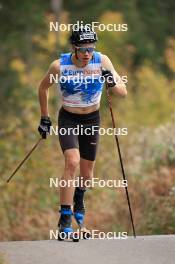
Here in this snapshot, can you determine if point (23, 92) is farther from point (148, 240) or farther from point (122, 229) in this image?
point (148, 240)

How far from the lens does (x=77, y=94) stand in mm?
10242

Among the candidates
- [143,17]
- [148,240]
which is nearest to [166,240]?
[148,240]

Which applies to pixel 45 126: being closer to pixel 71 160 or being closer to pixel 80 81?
pixel 71 160

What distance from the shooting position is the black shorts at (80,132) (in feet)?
33.7

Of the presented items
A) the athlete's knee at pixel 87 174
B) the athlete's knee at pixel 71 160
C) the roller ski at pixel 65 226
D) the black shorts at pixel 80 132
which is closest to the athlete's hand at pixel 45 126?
the black shorts at pixel 80 132

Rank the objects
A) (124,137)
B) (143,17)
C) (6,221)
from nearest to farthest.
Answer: (6,221) < (124,137) < (143,17)

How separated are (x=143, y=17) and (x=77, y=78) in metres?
40.9

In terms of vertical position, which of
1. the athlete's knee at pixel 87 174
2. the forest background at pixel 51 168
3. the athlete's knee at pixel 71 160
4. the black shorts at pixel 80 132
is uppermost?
the black shorts at pixel 80 132

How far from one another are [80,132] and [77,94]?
0.44 metres

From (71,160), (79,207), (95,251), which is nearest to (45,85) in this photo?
(71,160)

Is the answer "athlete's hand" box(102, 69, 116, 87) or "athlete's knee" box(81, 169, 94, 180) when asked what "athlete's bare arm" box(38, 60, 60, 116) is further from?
"athlete's knee" box(81, 169, 94, 180)

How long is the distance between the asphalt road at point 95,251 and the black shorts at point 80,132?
1.00m

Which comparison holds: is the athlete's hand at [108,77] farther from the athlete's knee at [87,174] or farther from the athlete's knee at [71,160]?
the athlete's knee at [87,174]

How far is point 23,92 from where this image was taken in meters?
21.7
